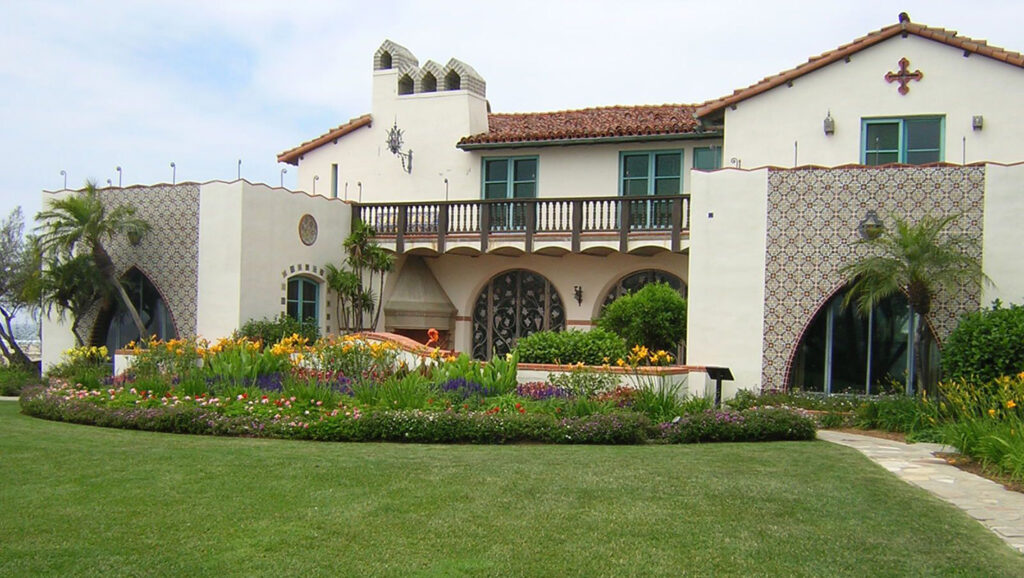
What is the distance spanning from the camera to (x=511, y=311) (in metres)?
24.1

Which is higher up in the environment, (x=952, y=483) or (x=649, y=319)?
(x=649, y=319)

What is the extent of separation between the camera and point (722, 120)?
21.2 meters

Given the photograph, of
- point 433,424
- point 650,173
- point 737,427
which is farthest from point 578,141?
point 433,424

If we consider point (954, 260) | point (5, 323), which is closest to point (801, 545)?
point (954, 260)

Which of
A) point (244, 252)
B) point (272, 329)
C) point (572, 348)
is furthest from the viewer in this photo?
point (244, 252)

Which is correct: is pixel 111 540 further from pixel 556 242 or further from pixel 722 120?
pixel 722 120

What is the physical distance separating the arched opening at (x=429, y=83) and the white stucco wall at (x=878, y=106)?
8355 mm

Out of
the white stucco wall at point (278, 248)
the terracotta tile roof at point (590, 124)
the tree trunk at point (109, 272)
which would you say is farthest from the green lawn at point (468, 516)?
the terracotta tile roof at point (590, 124)

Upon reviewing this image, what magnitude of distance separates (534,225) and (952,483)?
13.2 meters

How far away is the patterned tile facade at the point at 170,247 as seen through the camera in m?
21.1

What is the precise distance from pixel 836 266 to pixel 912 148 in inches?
155

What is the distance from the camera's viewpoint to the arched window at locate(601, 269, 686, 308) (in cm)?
2208

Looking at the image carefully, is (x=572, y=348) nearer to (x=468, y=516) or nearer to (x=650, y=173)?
(x=650, y=173)

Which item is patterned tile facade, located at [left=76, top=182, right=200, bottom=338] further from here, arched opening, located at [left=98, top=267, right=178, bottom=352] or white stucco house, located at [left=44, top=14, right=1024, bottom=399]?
arched opening, located at [left=98, top=267, right=178, bottom=352]
